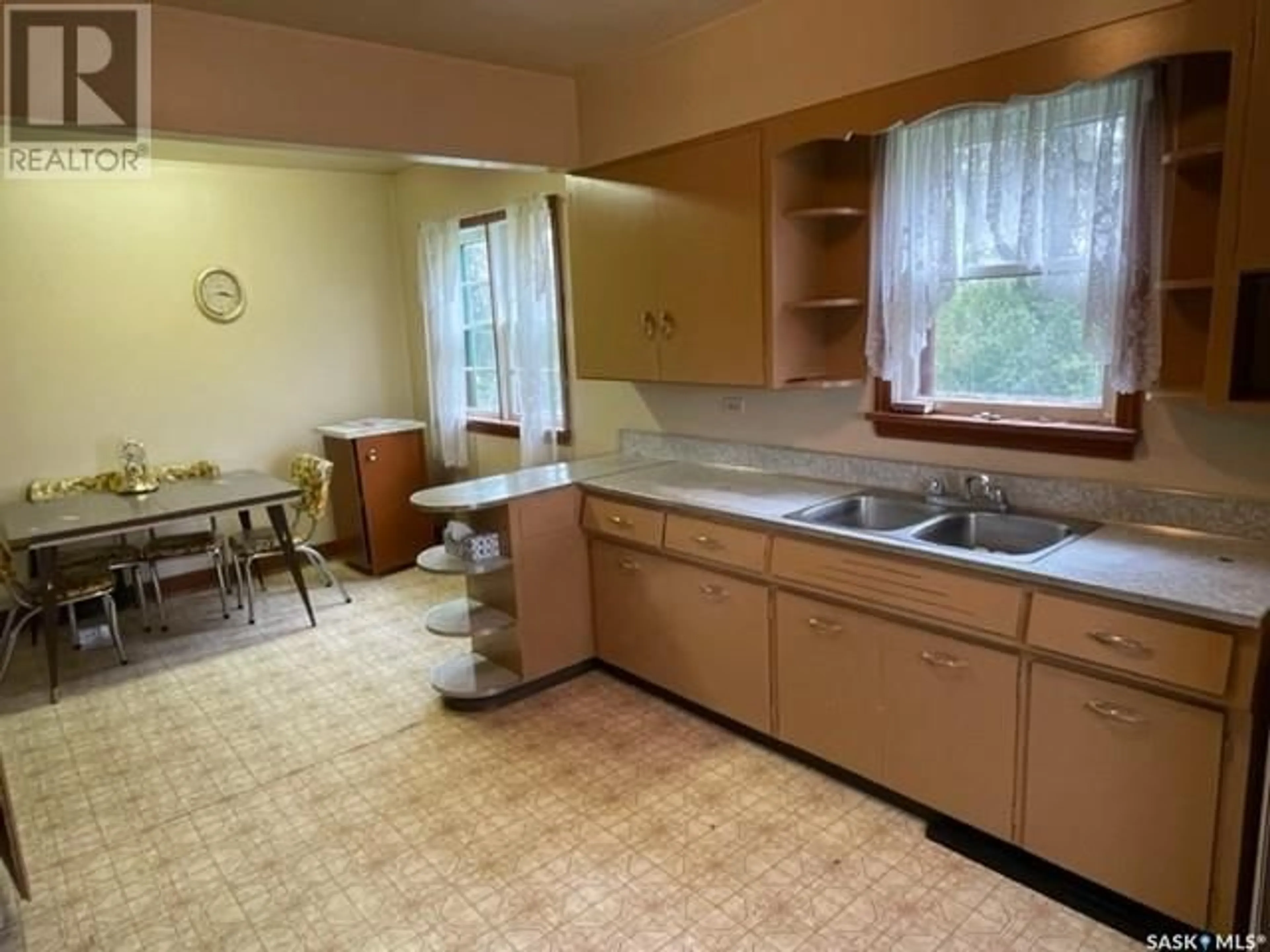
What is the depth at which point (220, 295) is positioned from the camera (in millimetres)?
5121

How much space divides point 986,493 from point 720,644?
3.51ft

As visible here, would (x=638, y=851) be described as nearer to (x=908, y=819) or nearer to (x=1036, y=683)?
(x=908, y=819)

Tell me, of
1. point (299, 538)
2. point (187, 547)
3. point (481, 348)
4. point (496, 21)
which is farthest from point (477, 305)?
point (496, 21)

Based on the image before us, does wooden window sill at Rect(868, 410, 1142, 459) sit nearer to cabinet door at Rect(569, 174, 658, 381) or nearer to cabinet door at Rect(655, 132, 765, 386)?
cabinet door at Rect(655, 132, 765, 386)

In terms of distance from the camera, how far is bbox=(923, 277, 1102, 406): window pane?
8.27 feet

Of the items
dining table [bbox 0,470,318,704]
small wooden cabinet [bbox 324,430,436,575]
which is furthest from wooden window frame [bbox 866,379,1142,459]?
small wooden cabinet [bbox 324,430,436,575]

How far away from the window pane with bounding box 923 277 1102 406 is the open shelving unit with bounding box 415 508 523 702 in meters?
1.79

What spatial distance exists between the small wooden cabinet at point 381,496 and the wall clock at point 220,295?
0.96m

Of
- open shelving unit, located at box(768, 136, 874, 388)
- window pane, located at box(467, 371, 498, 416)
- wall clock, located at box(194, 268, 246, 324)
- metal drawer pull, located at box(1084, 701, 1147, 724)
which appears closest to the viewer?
metal drawer pull, located at box(1084, 701, 1147, 724)

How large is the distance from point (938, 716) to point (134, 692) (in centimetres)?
347

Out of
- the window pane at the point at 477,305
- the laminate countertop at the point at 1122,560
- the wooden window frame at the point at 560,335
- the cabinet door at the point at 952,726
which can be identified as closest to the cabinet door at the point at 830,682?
the cabinet door at the point at 952,726

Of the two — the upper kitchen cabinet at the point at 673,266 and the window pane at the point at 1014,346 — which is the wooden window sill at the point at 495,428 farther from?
the window pane at the point at 1014,346

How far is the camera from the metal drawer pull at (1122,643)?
6.23ft

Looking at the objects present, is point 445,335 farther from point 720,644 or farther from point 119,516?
point 720,644
